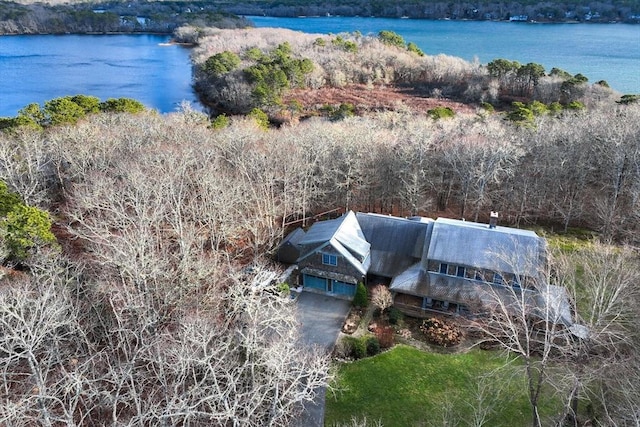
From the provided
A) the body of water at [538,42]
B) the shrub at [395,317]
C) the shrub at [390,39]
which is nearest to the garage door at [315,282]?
the shrub at [395,317]

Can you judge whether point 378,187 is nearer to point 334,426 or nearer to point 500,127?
point 500,127

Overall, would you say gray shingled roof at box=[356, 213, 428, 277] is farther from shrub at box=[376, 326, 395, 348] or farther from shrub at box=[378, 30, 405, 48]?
shrub at box=[378, 30, 405, 48]

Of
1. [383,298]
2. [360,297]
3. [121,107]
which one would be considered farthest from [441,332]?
[121,107]

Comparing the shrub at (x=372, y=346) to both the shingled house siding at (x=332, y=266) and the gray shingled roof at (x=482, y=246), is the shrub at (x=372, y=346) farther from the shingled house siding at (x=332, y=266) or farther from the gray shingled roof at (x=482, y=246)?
the gray shingled roof at (x=482, y=246)

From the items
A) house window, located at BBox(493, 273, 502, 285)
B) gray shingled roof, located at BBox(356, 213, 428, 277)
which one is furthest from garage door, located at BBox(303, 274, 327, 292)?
house window, located at BBox(493, 273, 502, 285)

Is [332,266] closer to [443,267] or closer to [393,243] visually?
[393,243]
